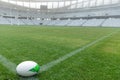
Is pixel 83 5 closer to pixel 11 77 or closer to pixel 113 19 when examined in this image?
pixel 113 19

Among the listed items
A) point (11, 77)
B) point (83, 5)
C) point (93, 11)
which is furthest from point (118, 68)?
point (83, 5)

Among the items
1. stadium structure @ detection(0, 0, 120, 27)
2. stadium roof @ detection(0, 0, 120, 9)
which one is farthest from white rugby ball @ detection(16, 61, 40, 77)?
stadium roof @ detection(0, 0, 120, 9)

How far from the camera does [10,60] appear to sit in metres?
4.32

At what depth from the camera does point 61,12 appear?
6519cm

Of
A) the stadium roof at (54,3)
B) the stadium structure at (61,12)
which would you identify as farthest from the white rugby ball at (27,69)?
the stadium roof at (54,3)

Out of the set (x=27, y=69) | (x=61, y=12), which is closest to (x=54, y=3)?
(x=61, y=12)

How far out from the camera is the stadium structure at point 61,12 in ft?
156

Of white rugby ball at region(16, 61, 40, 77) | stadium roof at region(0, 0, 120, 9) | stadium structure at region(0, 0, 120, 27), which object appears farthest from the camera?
stadium roof at region(0, 0, 120, 9)

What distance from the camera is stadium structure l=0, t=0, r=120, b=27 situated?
156 feet

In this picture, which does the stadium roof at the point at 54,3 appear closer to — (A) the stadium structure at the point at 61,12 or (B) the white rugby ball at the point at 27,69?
(A) the stadium structure at the point at 61,12

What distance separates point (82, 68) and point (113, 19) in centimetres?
4541

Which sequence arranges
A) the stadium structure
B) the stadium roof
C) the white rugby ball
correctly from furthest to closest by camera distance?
the stadium roof → the stadium structure → the white rugby ball

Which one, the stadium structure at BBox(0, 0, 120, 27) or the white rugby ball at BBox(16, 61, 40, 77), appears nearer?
the white rugby ball at BBox(16, 61, 40, 77)

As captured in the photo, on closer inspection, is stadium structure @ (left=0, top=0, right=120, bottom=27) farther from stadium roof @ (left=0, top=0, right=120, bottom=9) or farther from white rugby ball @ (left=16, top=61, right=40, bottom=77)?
white rugby ball @ (left=16, top=61, right=40, bottom=77)
